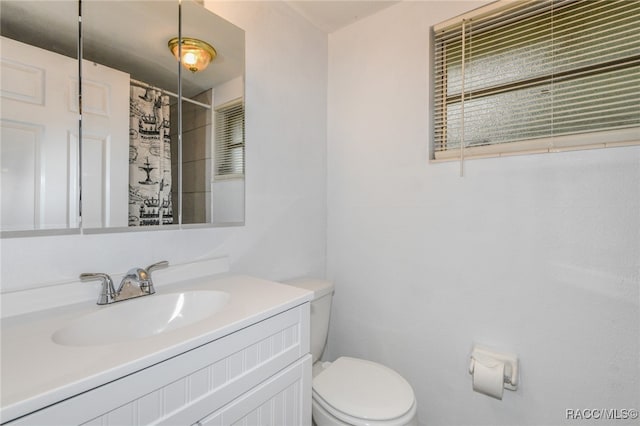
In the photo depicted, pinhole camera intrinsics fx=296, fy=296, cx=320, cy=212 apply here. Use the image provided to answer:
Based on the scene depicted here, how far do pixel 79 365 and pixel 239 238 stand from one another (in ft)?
2.75

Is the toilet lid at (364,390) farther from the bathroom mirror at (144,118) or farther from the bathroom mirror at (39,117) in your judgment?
the bathroom mirror at (39,117)

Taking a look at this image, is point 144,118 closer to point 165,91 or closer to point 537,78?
point 165,91

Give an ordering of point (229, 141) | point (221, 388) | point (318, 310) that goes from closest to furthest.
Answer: point (221, 388) → point (229, 141) → point (318, 310)

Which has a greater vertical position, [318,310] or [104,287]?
[104,287]

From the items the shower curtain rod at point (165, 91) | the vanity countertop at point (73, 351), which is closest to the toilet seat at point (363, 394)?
the vanity countertop at point (73, 351)

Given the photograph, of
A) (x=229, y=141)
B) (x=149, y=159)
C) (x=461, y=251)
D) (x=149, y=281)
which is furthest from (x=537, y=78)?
(x=149, y=281)

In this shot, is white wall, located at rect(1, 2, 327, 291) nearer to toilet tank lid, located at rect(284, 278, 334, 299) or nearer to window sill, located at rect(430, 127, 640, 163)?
toilet tank lid, located at rect(284, 278, 334, 299)

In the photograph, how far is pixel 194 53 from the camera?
123 cm

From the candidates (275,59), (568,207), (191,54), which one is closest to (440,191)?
(568,207)

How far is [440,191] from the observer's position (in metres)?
1.47

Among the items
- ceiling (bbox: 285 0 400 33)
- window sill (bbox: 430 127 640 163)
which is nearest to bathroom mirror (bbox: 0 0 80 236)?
ceiling (bbox: 285 0 400 33)

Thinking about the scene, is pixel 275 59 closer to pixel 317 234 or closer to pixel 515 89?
pixel 317 234

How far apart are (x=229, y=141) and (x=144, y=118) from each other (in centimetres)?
35

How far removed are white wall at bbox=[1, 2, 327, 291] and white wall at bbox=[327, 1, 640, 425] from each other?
138mm
